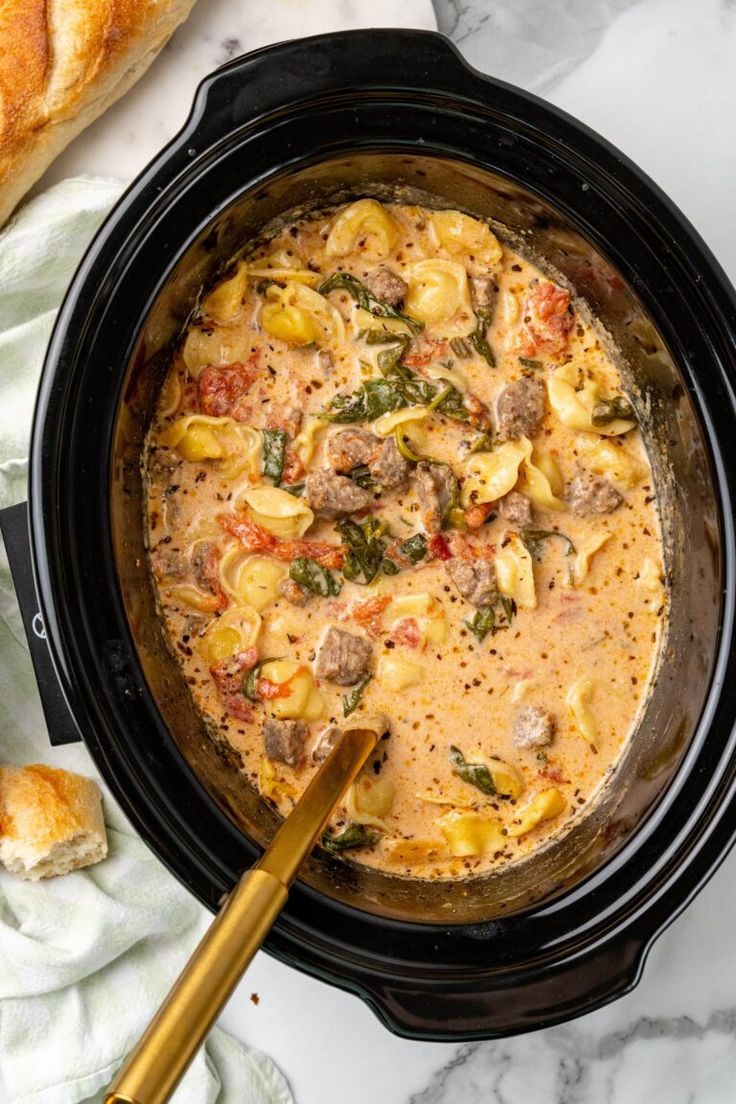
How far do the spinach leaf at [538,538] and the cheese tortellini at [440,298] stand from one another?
670 millimetres

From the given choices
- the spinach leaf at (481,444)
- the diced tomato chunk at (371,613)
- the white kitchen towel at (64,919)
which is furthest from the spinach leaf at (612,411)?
the white kitchen towel at (64,919)

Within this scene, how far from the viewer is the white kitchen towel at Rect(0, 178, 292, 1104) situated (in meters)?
3.56

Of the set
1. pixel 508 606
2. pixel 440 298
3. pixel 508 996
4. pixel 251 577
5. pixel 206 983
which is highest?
pixel 440 298

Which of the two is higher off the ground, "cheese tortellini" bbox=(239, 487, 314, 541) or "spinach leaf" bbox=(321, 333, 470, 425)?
"spinach leaf" bbox=(321, 333, 470, 425)

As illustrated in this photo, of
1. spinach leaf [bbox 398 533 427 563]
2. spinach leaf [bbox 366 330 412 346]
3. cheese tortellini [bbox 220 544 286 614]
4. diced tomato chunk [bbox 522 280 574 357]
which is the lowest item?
cheese tortellini [bbox 220 544 286 614]

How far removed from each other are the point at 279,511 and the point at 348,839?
1059 millimetres

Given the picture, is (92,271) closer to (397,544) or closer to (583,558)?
(397,544)

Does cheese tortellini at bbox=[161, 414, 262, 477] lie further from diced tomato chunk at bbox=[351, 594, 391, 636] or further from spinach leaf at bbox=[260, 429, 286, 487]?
diced tomato chunk at bbox=[351, 594, 391, 636]

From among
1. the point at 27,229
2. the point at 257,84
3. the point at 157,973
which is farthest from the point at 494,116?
the point at 157,973

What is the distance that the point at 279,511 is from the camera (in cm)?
346

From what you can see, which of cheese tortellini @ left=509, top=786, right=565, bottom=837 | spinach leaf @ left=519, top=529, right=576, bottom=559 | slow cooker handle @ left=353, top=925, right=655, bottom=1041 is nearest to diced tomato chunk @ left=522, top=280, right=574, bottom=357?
spinach leaf @ left=519, top=529, right=576, bottom=559

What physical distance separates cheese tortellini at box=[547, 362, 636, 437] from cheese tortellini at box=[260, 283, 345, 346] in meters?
0.71

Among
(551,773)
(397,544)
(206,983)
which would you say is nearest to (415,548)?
(397,544)

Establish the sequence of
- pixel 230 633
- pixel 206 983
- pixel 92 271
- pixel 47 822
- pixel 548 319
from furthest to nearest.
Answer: pixel 548 319 → pixel 230 633 → pixel 47 822 → pixel 92 271 → pixel 206 983
